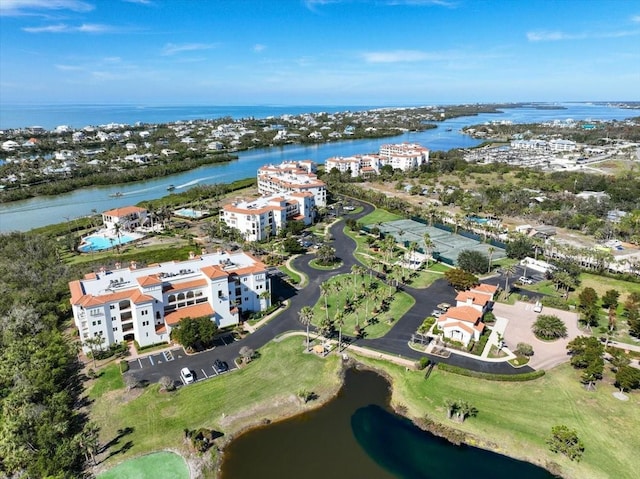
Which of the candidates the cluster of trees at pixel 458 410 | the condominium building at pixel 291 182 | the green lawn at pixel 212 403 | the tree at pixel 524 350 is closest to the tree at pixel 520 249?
the tree at pixel 524 350

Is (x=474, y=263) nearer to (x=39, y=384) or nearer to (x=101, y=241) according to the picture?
(x=39, y=384)

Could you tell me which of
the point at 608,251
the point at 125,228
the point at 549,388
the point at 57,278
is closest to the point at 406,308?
the point at 549,388

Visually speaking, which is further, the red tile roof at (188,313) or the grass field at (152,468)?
the red tile roof at (188,313)

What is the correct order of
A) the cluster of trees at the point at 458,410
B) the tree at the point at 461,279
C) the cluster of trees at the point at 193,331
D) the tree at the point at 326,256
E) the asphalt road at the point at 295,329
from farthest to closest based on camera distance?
1. the tree at the point at 326,256
2. the tree at the point at 461,279
3. the cluster of trees at the point at 193,331
4. the asphalt road at the point at 295,329
5. the cluster of trees at the point at 458,410

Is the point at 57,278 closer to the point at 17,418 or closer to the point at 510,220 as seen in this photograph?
the point at 17,418

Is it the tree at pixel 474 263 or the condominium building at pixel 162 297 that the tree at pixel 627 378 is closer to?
the tree at pixel 474 263

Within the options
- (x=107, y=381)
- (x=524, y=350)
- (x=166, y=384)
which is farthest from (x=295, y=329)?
(x=524, y=350)
